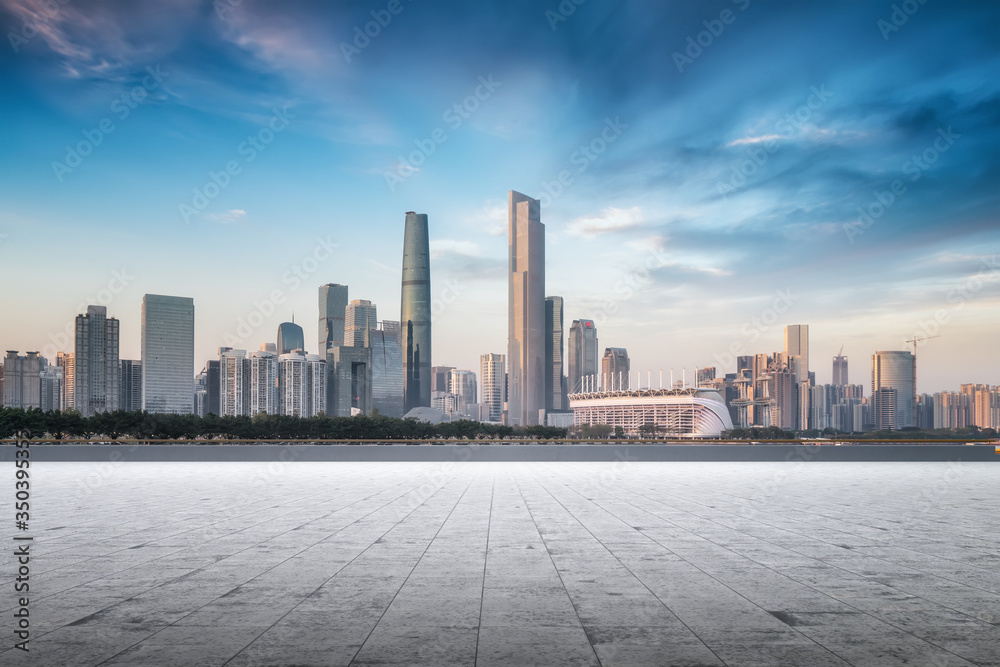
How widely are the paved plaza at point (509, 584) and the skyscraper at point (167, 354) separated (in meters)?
113

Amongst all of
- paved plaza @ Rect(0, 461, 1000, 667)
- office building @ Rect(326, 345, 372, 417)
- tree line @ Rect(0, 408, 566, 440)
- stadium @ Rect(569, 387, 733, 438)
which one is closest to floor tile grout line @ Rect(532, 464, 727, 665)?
paved plaza @ Rect(0, 461, 1000, 667)

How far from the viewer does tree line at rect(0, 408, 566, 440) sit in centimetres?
5612

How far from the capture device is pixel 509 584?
315 inches

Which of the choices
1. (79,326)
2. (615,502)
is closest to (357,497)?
(615,502)

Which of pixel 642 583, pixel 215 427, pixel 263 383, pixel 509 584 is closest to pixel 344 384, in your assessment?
pixel 263 383

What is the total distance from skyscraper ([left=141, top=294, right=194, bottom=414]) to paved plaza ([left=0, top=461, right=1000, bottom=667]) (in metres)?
113

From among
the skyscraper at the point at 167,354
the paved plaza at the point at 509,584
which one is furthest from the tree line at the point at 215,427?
the skyscraper at the point at 167,354

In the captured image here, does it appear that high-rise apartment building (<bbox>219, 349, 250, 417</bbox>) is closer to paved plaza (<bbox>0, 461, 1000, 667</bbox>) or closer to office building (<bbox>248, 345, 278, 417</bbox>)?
office building (<bbox>248, 345, 278, 417</bbox>)

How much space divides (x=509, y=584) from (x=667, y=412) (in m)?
148

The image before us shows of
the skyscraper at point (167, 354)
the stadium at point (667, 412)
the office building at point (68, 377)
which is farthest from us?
the stadium at point (667, 412)

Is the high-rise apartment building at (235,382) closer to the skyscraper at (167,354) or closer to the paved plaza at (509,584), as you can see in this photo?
the skyscraper at (167,354)

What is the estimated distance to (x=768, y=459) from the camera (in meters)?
44.6

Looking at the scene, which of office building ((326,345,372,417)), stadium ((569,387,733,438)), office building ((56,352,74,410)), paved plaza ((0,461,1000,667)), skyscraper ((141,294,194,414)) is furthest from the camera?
office building ((326,345,372,417))

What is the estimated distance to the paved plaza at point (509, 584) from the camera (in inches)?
225
